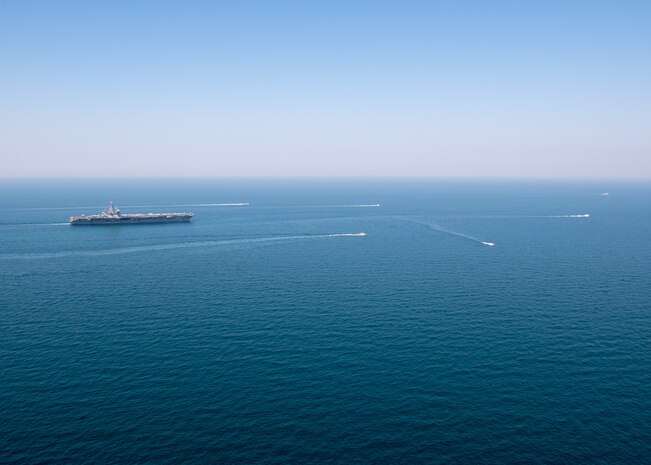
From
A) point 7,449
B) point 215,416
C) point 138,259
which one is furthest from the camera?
point 138,259

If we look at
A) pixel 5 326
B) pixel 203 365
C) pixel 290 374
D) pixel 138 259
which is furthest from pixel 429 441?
pixel 138 259

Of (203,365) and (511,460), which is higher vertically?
(203,365)

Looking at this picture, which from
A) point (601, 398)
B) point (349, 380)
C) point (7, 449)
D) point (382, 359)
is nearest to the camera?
point (7, 449)

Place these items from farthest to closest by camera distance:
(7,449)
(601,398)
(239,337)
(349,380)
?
(239,337)
(349,380)
(601,398)
(7,449)

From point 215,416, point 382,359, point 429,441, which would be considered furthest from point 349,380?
point 215,416

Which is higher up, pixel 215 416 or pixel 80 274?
pixel 80 274

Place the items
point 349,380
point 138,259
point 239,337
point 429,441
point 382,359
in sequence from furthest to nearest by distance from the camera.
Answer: point 138,259
point 239,337
point 382,359
point 349,380
point 429,441

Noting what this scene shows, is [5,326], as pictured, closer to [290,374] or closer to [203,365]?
[203,365]

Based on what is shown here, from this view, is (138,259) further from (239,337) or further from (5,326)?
(239,337)

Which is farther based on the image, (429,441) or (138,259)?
(138,259)
